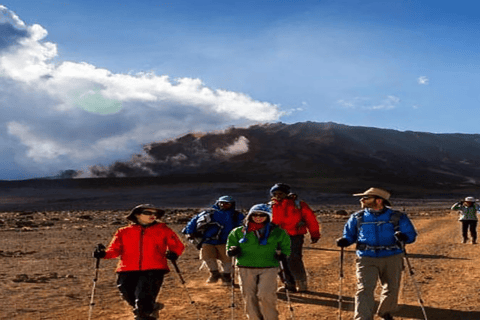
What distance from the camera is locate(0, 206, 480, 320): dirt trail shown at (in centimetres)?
938

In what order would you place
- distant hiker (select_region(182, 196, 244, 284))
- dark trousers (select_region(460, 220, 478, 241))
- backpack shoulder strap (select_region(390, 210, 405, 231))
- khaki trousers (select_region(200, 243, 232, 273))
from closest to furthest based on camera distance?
1. backpack shoulder strap (select_region(390, 210, 405, 231))
2. distant hiker (select_region(182, 196, 244, 284))
3. khaki trousers (select_region(200, 243, 232, 273))
4. dark trousers (select_region(460, 220, 478, 241))

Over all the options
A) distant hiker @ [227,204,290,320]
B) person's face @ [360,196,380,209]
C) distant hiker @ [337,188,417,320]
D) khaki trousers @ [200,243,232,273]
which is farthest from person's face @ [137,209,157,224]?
khaki trousers @ [200,243,232,273]

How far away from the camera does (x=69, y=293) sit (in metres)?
11.5

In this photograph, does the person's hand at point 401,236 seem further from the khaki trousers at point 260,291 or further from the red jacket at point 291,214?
the red jacket at point 291,214

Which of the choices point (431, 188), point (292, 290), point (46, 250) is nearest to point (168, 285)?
point (292, 290)

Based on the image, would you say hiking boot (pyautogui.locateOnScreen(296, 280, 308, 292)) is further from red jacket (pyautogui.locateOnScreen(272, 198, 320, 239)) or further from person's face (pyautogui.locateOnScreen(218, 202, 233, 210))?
person's face (pyautogui.locateOnScreen(218, 202, 233, 210))

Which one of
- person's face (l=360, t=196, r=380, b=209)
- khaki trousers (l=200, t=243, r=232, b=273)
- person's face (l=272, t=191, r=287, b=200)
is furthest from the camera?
khaki trousers (l=200, t=243, r=232, b=273)

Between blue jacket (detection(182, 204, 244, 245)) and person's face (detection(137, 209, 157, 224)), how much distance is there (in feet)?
12.2

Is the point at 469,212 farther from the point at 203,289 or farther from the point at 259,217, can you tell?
the point at 259,217

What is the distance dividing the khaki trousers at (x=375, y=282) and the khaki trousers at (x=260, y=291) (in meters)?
1.16

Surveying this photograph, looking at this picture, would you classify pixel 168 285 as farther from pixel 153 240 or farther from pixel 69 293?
pixel 153 240

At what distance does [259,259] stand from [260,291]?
38 centimetres

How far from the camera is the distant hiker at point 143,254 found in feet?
23.2

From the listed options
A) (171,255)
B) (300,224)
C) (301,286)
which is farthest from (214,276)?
(171,255)
